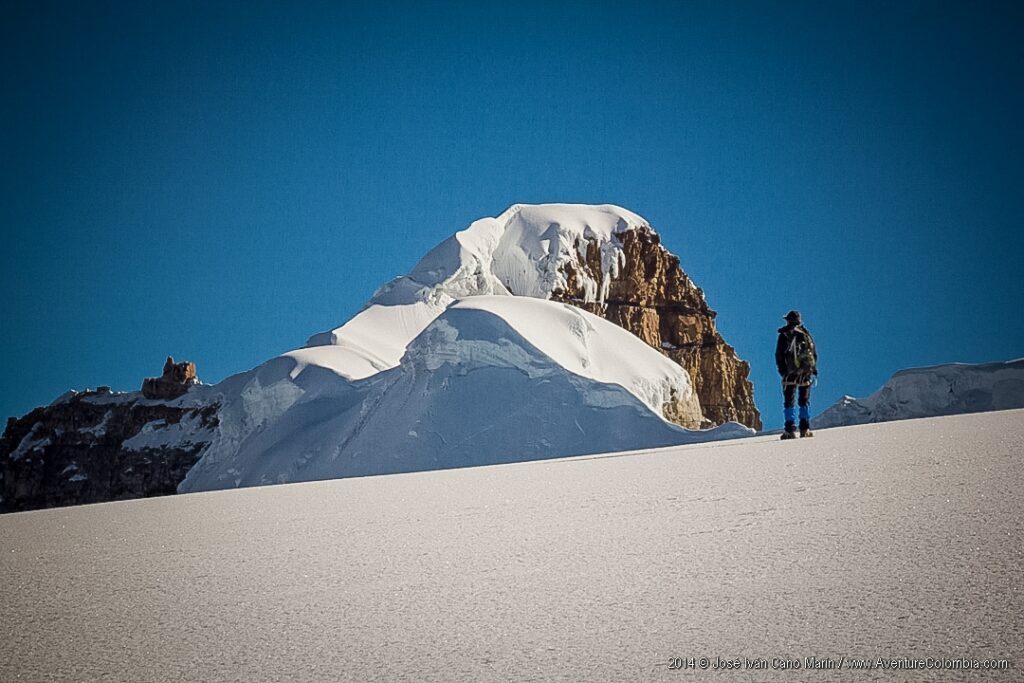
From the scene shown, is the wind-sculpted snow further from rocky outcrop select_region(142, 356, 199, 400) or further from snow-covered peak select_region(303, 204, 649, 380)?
rocky outcrop select_region(142, 356, 199, 400)

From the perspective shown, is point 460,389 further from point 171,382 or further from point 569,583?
point 171,382

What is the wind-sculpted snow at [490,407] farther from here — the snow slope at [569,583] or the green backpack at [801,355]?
the snow slope at [569,583]

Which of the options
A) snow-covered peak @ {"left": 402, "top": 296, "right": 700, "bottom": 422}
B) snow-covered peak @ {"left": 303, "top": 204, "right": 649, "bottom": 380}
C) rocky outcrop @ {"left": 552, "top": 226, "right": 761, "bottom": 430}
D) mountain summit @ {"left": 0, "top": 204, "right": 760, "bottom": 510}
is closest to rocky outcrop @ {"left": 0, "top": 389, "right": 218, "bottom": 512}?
mountain summit @ {"left": 0, "top": 204, "right": 760, "bottom": 510}

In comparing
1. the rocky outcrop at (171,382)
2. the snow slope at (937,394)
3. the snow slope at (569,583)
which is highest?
the rocky outcrop at (171,382)

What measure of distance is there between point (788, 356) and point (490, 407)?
1711cm

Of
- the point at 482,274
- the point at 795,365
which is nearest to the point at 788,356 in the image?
the point at 795,365

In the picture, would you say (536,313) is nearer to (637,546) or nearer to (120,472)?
(637,546)

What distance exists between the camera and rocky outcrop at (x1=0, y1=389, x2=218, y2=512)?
7900cm

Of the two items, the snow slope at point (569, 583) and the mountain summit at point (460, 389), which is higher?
the mountain summit at point (460, 389)

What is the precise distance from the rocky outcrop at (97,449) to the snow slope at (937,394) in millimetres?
62343

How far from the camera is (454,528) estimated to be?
5.72 m

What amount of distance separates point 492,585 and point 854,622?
1678 millimetres

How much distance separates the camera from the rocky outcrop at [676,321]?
85.9m

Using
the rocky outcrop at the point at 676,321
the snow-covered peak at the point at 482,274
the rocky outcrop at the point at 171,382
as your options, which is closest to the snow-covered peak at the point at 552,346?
the snow-covered peak at the point at 482,274
